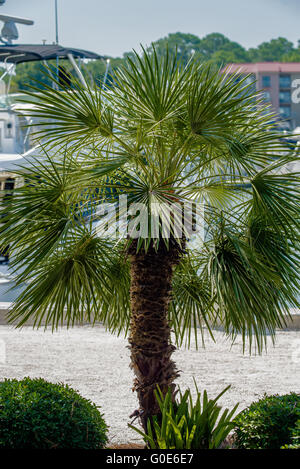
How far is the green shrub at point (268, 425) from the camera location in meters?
3.80

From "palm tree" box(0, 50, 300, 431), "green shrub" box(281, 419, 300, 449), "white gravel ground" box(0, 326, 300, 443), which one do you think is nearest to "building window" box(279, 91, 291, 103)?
"white gravel ground" box(0, 326, 300, 443)

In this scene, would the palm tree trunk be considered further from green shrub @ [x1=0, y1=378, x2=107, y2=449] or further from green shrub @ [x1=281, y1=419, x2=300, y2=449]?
green shrub @ [x1=281, y1=419, x2=300, y2=449]

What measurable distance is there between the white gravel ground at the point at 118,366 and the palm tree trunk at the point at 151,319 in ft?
3.88

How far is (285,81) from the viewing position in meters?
94.9

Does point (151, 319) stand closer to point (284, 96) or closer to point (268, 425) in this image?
point (268, 425)

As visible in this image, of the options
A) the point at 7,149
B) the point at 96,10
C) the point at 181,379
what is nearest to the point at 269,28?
the point at 96,10

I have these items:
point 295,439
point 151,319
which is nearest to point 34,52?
point 151,319

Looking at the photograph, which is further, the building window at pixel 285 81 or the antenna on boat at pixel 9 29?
the building window at pixel 285 81

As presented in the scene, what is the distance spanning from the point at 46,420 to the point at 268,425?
1.37 metres

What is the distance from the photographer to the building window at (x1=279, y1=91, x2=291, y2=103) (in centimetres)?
9531

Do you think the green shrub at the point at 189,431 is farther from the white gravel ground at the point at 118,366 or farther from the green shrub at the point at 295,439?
the white gravel ground at the point at 118,366

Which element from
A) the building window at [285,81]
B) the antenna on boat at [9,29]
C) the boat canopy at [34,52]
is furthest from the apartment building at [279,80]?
the boat canopy at [34,52]

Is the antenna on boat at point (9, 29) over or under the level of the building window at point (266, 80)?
under

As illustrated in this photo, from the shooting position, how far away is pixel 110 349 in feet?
27.1
